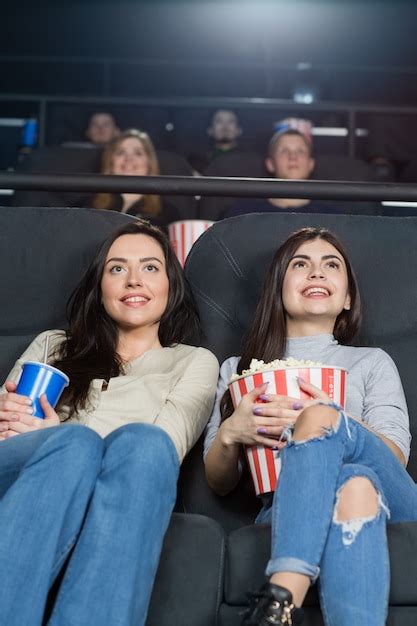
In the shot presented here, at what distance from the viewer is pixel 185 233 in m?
3.08

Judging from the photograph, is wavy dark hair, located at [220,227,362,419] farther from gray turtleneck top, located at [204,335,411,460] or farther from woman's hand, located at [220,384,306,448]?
woman's hand, located at [220,384,306,448]

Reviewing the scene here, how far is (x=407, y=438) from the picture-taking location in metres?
2.03

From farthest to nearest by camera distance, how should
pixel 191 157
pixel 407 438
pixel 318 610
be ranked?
pixel 191 157 < pixel 407 438 < pixel 318 610

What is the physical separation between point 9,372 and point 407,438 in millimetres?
902

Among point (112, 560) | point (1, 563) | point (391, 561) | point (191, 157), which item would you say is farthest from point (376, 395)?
point (191, 157)

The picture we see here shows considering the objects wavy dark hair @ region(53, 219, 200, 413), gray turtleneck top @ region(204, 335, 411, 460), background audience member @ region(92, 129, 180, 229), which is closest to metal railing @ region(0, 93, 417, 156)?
background audience member @ region(92, 129, 180, 229)

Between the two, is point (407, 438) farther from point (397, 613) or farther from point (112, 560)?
point (112, 560)

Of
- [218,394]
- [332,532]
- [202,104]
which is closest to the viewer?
[332,532]

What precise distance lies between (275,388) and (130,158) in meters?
2.37

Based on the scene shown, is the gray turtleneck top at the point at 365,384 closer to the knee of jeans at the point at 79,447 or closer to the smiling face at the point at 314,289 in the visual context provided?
the smiling face at the point at 314,289

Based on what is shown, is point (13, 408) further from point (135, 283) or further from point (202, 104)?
point (202, 104)

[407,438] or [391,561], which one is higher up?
[407,438]

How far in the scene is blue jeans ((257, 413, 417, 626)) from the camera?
61.0 inches

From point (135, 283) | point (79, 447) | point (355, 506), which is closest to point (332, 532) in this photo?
point (355, 506)
